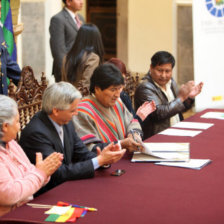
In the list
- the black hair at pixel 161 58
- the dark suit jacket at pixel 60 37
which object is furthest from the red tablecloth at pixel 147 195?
the dark suit jacket at pixel 60 37

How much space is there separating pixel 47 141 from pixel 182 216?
992mm

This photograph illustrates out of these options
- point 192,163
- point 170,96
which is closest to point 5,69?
point 192,163

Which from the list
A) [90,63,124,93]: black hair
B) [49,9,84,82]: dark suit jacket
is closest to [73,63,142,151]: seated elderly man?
[90,63,124,93]: black hair

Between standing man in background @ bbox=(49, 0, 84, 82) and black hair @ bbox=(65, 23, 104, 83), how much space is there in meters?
0.50

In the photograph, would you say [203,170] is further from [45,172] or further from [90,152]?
[45,172]

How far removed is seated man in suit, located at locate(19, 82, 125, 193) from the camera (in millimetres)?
3393

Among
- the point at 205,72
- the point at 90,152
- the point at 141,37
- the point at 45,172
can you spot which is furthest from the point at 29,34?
the point at 45,172

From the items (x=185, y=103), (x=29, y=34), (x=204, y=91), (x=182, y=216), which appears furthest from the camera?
(x=29, y=34)

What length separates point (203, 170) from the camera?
3.57 metres

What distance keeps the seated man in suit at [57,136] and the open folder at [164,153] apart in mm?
336

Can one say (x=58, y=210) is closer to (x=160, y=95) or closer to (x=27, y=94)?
(x=27, y=94)

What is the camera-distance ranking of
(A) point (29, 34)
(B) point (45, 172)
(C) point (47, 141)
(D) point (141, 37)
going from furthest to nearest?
(D) point (141, 37) → (A) point (29, 34) → (C) point (47, 141) → (B) point (45, 172)

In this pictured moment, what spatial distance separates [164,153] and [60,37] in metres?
2.73

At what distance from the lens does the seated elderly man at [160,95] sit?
5176 millimetres
